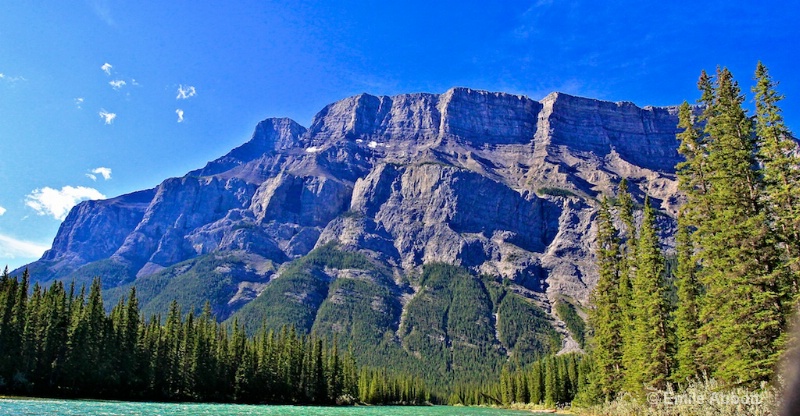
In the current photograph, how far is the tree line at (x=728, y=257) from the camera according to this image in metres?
29.4

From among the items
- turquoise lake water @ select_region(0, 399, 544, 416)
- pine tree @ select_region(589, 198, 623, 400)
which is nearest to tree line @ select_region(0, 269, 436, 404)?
turquoise lake water @ select_region(0, 399, 544, 416)

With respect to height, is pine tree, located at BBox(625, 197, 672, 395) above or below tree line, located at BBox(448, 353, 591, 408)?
above

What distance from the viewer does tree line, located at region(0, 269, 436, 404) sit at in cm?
8006

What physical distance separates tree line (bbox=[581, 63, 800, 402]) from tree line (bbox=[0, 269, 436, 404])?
255 feet

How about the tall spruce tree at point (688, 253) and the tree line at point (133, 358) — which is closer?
the tall spruce tree at point (688, 253)

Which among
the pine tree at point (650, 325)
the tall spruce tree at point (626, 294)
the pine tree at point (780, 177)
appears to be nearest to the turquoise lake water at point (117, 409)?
the tall spruce tree at point (626, 294)

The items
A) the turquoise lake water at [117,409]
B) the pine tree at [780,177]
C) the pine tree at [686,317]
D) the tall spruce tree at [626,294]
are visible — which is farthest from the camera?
the tall spruce tree at [626,294]

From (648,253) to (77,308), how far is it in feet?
289

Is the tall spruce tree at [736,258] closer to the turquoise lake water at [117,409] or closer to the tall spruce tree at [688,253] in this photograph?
the tall spruce tree at [688,253]

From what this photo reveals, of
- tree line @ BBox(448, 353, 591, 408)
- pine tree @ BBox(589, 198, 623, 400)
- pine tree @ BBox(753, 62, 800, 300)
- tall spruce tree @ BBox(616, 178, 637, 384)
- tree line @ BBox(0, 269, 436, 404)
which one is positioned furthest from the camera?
tree line @ BBox(448, 353, 591, 408)

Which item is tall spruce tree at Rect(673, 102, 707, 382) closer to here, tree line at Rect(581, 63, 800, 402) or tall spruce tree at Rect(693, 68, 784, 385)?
tree line at Rect(581, 63, 800, 402)

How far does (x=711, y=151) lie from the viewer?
37469 millimetres

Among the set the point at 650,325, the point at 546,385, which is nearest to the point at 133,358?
the point at 650,325

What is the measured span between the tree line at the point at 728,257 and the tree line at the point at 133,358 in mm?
77580
